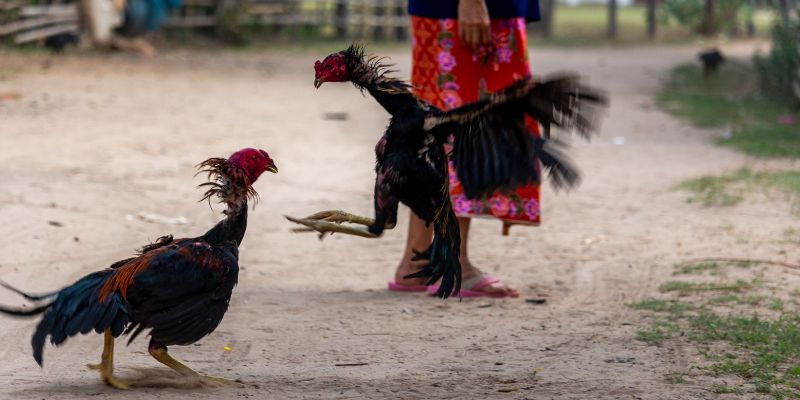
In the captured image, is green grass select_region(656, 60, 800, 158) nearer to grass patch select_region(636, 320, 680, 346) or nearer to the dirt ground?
the dirt ground

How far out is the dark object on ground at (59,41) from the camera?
16.2m

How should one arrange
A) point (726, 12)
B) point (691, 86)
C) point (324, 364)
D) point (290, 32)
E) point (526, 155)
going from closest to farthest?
point (526, 155)
point (324, 364)
point (691, 86)
point (290, 32)
point (726, 12)

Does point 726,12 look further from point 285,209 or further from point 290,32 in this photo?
point 285,209

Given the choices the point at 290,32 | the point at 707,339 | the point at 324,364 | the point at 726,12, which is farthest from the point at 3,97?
the point at 726,12

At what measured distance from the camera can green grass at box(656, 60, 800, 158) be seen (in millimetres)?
10146

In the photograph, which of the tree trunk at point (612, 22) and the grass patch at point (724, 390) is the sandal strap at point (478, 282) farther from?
the tree trunk at point (612, 22)

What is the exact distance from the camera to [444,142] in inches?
174

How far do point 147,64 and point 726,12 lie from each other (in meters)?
14.9

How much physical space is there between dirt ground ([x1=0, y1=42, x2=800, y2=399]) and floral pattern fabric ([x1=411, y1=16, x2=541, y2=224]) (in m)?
0.49

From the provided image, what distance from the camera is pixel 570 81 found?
146 inches

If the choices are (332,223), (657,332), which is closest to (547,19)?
(657,332)

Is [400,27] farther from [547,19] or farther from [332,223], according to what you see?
[332,223]

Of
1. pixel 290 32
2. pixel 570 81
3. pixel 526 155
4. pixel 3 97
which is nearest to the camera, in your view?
pixel 570 81

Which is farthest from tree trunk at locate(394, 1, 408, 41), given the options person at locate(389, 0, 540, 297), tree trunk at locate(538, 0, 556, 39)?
person at locate(389, 0, 540, 297)
